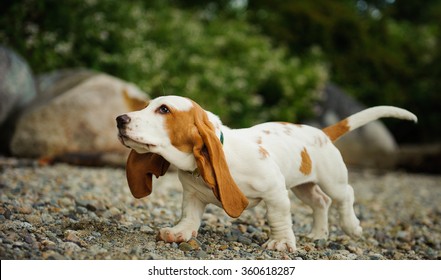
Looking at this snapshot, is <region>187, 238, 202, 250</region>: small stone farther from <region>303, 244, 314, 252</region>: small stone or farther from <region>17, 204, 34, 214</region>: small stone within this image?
<region>17, 204, 34, 214</region>: small stone

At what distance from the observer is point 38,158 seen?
6.93 metres

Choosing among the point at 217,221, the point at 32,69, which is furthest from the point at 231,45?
the point at 217,221

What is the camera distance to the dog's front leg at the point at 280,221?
3.26m

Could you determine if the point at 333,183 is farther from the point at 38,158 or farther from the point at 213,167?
the point at 38,158

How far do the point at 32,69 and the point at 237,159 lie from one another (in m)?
6.56

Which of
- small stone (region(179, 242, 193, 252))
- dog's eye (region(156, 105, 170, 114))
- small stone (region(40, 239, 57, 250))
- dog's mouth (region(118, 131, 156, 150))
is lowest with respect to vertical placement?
small stone (region(179, 242, 193, 252))

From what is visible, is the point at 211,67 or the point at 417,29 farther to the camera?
the point at 417,29

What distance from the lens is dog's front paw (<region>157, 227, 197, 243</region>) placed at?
3266 millimetres

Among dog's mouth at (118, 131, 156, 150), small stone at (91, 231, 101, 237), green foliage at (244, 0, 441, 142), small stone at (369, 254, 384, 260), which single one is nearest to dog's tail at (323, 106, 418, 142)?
small stone at (369, 254, 384, 260)

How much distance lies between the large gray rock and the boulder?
5.15 metres

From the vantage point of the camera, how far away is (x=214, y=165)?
291cm

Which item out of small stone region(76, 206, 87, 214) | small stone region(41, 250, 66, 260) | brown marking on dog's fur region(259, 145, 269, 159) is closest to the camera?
small stone region(41, 250, 66, 260)

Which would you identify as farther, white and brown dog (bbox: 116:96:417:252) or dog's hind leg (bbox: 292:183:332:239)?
dog's hind leg (bbox: 292:183:332:239)

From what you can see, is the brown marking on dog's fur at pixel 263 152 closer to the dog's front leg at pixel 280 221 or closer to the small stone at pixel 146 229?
the dog's front leg at pixel 280 221
